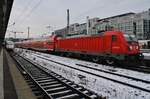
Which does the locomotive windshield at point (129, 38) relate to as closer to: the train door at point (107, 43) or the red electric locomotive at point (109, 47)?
the red electric locomotive at point (109, 47)

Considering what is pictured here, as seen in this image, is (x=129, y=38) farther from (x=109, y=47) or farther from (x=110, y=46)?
(x=109, y=47)

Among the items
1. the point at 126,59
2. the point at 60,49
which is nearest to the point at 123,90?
the point at 126,59

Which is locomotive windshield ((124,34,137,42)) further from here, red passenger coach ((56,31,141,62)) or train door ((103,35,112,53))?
train door ((103,35,112,53))

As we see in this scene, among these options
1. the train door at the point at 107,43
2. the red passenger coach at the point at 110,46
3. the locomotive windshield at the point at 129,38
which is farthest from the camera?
the train door at the point at 107,43

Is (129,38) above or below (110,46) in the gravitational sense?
above

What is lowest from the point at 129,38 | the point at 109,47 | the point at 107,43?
the point at 109,47

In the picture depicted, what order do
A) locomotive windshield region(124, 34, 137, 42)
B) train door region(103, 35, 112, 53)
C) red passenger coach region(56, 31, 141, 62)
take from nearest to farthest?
red passenger coach region(56, 31, 141, 62), locomotive windshield region(124, 34, 137, 42), train door region(103, 35, 112, 53)

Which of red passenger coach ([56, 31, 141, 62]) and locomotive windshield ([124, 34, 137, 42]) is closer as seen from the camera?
red passenger coach ([56, 31, 141, 62])

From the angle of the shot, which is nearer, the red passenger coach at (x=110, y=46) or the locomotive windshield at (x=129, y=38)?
the red passenger coach at (x=110, y=46)

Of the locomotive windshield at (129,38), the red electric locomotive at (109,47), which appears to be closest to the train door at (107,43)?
the red electric locomotive at (109,47)

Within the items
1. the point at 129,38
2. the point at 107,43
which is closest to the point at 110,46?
the point at 107,43

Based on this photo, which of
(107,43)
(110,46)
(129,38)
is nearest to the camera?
(129,38)

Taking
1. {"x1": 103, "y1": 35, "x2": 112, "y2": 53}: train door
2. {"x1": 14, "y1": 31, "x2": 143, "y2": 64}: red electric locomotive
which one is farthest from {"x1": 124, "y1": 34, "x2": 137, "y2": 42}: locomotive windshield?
{"x1": 103, "y1": 35, "x2": 112, "y2": 53}: train door

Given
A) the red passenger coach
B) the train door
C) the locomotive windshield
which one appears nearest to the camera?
the red passenger coach
